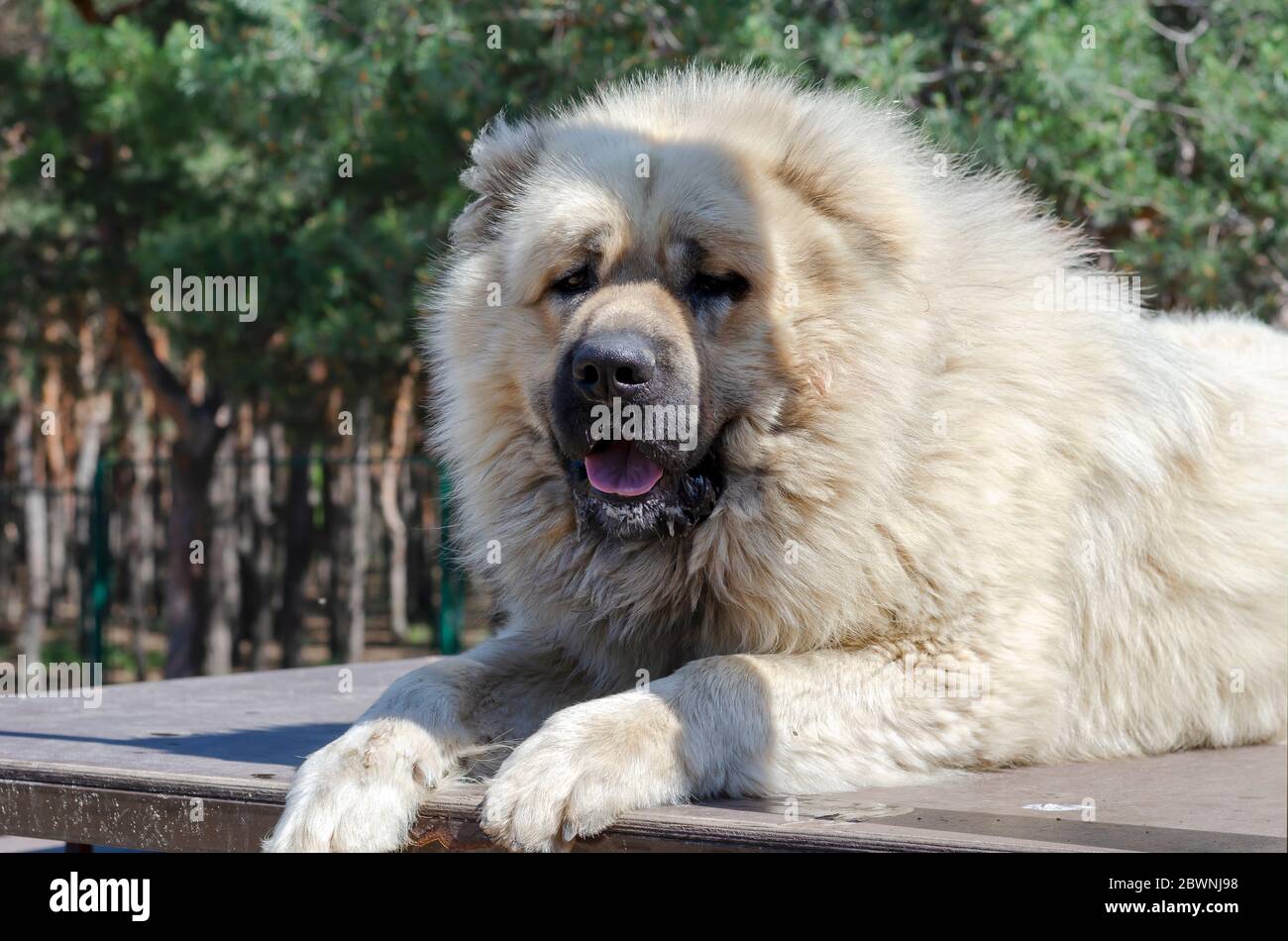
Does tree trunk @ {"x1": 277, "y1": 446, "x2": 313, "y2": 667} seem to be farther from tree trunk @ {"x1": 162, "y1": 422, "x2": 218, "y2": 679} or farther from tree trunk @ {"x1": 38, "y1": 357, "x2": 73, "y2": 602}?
tree trunk @ {"x1": 38, "y1": 357, "x2": 73, "y2": 602}

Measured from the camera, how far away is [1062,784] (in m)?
3.48

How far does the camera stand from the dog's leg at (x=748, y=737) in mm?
2973

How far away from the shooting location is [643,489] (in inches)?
141

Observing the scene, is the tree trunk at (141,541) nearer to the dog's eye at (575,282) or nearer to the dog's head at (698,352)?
the dog's head at (698,352)

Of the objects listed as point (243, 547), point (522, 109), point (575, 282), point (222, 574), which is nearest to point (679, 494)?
point (575, 282)

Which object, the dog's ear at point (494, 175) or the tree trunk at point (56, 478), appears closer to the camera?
the dog's ear at point (494, 175)

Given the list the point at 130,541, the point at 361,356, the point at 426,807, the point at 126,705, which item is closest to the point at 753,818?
the point at 426,807

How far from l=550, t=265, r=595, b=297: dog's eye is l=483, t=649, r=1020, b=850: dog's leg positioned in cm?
104

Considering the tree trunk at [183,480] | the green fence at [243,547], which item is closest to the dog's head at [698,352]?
the green fence at [243,547]

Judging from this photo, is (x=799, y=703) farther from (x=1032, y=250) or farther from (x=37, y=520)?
(x=37, y=520)

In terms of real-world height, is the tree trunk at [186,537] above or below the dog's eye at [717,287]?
below

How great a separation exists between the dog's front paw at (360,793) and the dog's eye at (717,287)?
51.8 inches

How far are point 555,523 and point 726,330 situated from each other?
0.73m

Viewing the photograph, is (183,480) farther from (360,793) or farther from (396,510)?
(360,793)
